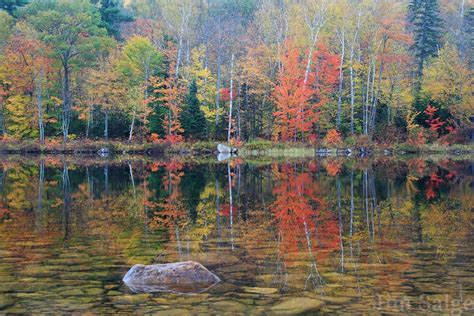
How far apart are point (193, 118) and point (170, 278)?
41.1m

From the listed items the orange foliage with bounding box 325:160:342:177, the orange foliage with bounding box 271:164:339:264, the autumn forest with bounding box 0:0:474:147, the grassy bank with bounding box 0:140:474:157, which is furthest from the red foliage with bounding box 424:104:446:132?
the orange foliage with bounding box 271:164:339:264

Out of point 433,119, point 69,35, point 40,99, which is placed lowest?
point 433,119

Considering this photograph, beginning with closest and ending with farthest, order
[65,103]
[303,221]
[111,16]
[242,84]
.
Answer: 1. [303,221]
2. [65,103]
3. [242,84]
4. [111,16]

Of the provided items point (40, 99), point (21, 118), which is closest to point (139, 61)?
point (40, 99)

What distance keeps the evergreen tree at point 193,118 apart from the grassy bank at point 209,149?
4.32 feet

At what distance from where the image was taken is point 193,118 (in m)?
47.6

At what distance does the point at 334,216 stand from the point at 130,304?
690 centimetres

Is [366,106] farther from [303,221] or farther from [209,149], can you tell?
[303,221]

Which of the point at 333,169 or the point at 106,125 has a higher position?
the point at 106,125

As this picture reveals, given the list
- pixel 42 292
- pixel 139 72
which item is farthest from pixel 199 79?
pixel 42 292

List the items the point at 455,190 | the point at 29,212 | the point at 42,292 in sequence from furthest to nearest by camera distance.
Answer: the point at 455,190 → the point at 29,212 → the point at 42,292

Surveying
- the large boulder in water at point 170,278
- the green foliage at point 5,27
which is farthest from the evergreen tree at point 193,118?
the large boulder in water at point 170,278

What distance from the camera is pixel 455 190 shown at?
17.0 meters

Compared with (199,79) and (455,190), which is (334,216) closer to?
(455,190)
